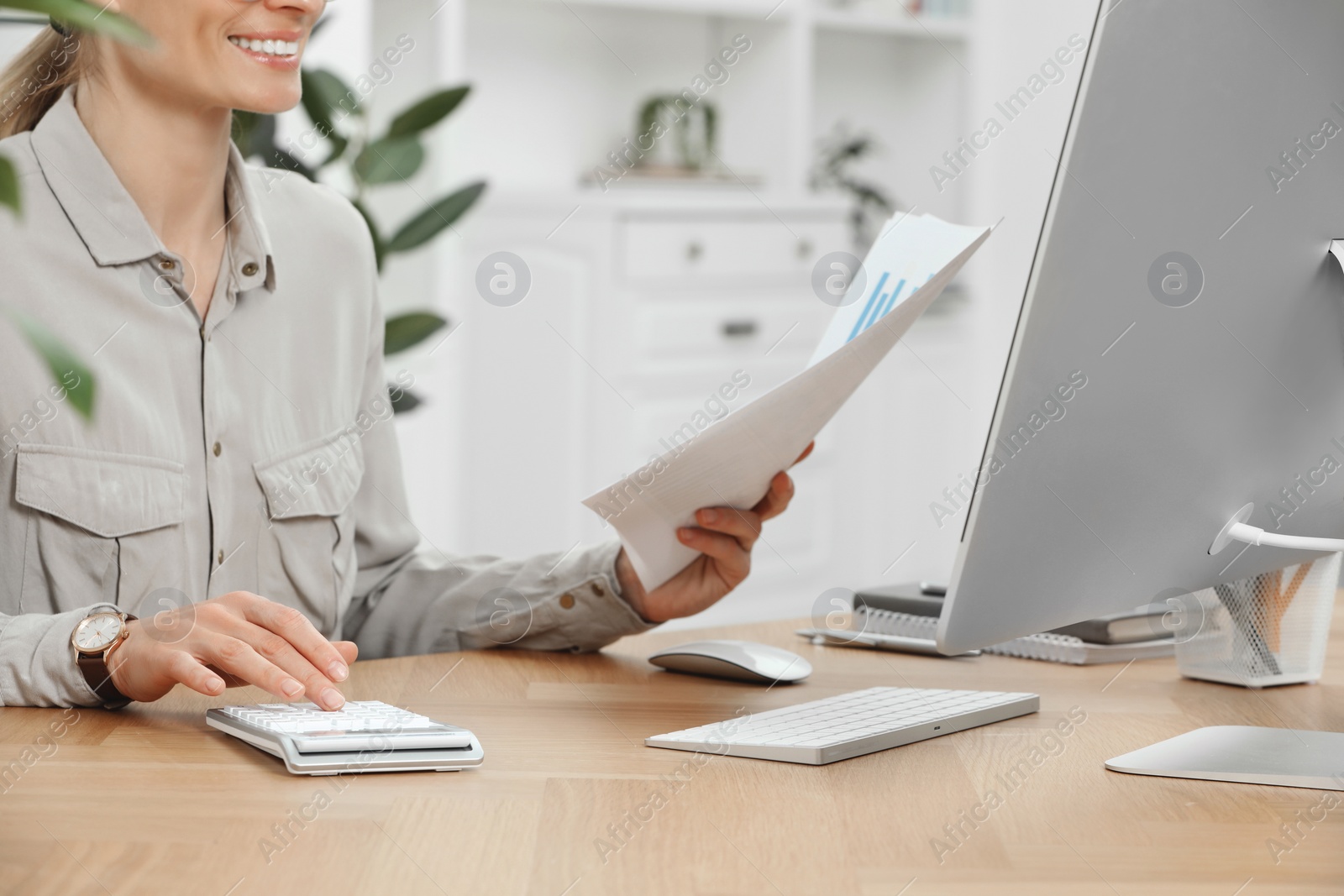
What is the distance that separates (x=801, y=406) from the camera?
85cm

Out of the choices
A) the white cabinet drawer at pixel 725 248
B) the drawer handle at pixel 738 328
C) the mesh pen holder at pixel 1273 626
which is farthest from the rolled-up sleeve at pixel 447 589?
the drawer handle at pixel 738 328

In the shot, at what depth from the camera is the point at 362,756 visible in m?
0.76

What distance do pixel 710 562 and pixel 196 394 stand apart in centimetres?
48

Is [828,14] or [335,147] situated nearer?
[335,147]

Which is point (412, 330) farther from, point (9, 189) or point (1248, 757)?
point (9, 189)

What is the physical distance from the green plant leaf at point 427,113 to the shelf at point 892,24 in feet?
6.47

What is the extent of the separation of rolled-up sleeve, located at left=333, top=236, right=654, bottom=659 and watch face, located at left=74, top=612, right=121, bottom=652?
1.19 ft

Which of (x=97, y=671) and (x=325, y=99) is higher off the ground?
(x=325, y=99)

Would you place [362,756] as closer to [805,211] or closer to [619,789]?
[619,789]

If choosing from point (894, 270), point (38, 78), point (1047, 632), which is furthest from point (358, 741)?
point (38, 78)

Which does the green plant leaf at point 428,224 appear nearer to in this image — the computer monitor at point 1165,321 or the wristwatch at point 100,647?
the wristwatch at point 100,647

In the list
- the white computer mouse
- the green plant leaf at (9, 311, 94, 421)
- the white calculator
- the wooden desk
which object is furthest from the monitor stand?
the green plant leaf at (9, 311, 94, 421)

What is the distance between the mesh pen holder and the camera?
3.36ft

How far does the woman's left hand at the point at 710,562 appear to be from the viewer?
3.44ft
